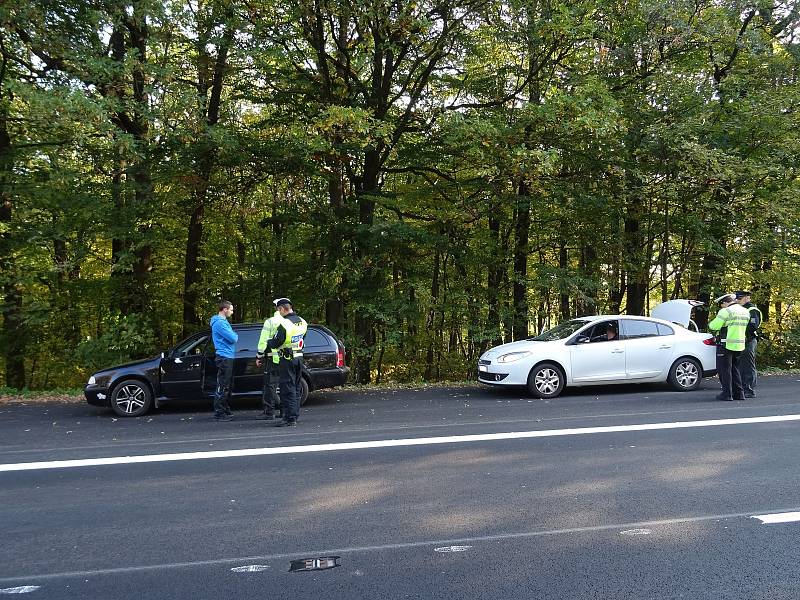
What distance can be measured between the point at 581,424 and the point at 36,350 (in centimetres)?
1670

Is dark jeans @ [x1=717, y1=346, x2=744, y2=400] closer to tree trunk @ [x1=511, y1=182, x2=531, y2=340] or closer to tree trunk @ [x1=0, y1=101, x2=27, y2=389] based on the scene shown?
tree trunk @ [x1=511, y1=182, x2=531, y2=340]

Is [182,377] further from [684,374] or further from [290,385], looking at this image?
[684,374]

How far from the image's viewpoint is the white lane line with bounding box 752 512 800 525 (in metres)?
4.47

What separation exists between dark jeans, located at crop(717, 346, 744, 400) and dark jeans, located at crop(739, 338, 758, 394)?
1.40 feet

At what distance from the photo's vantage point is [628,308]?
19.2 metres

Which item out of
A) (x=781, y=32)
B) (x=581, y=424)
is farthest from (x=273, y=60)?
(x=781, y=32)

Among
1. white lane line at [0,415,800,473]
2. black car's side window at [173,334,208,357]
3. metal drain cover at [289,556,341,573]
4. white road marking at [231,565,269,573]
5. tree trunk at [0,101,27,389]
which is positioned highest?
tree trunk at [0,101,27,389]

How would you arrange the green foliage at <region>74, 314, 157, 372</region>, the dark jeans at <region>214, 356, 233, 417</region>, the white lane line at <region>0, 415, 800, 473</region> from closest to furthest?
the white lane line at <region>0, 415, 800, 473</region> < the dark jeans at <region>214, 356, 233, 417</region> < the green foliage at <region>74, 314, 157, 372</region>

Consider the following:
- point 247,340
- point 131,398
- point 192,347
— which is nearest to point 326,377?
point 247,340

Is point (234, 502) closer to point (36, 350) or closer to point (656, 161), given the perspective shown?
point (656, 161)

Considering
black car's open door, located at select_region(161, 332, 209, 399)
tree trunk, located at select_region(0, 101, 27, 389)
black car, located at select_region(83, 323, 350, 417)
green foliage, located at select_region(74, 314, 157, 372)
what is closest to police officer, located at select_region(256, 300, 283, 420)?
black car, located at select_region(83, 323, 350, 417)

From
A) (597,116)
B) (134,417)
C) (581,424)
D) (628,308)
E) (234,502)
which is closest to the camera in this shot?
(234,502)

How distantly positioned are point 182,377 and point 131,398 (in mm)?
868

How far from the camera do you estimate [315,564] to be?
12.6 feet
